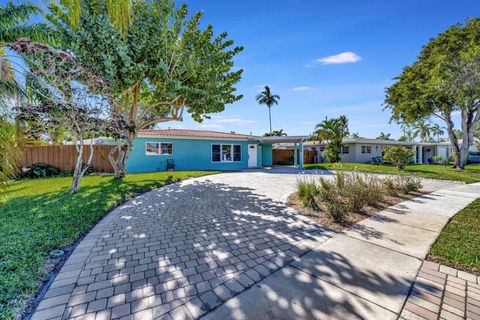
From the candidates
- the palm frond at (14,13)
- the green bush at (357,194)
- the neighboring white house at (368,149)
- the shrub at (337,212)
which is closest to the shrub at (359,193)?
the green bush at (357,194)

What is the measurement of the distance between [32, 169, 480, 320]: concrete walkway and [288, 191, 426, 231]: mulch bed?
0.88 feet

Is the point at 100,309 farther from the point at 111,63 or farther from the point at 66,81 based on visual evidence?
the point at 111,63

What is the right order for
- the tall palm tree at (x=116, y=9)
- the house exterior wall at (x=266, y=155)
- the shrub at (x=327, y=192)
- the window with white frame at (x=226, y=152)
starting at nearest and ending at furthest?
A: the tall palm tree at (x=116, y=9), the shrub at (x=327, y=192), the window with white frame at (x=226, y=152), the house exterior wall at (x=266, y=155)

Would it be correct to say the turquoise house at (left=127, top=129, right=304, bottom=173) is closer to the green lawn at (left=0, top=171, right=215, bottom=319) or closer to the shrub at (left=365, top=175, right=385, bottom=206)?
the green lawn at (left=0, top=171, right=215, bottom=319)

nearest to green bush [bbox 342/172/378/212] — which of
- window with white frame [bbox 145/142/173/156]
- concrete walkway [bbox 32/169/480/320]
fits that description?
concrete walkway [bbox 32/169/480/320]

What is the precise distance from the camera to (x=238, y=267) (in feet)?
9.34

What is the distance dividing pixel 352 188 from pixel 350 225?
1445 mm

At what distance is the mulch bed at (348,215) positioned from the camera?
4.54m

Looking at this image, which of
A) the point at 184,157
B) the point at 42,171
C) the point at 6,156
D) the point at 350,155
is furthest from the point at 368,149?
the point at 42,171

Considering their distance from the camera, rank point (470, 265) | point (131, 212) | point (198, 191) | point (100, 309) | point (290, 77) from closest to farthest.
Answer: point (100, 309), point (470, 265), point (131, 212), point (198, 191), point (290, 77)

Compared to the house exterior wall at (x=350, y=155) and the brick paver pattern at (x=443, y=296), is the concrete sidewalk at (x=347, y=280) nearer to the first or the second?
the brick paver pattern at (x=443, y=296)

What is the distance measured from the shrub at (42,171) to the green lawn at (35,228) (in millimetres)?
6569

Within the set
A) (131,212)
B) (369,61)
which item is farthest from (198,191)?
(369,61)

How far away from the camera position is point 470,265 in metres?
2.86
